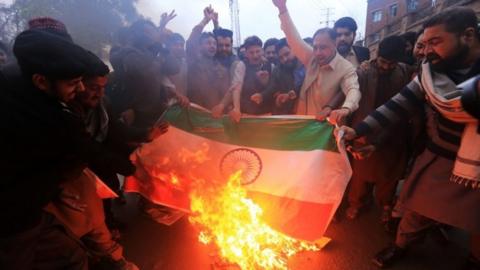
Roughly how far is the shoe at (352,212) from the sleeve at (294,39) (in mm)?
2238

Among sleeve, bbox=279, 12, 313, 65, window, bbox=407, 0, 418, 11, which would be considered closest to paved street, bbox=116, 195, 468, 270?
sleeve, bbox=279, 12, 313, 65

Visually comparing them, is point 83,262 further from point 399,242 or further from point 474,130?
point 474,130

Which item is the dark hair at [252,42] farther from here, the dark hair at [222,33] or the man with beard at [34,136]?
the man with beard at [34,136]

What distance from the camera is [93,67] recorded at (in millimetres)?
2365

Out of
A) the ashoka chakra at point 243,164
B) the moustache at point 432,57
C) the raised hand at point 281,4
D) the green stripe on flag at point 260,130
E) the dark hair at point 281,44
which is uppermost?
the raised hand at point 281,4

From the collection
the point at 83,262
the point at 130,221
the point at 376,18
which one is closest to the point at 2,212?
the point at 83,262

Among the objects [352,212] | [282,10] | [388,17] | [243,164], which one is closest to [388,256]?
[352,212]

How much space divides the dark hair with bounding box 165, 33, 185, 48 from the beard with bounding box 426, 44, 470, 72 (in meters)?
3.96

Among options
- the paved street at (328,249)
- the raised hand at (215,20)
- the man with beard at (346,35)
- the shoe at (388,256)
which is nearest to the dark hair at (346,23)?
the man with beard at (346,35)

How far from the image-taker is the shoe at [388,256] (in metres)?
3.11

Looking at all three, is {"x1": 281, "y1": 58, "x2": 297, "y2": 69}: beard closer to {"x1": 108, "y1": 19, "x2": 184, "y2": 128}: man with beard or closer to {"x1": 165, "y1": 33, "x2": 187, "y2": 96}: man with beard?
{"x1": 165, "y1": 33, "x2": 187, "y2": 96}: man with beard

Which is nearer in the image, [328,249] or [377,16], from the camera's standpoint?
[328,249]

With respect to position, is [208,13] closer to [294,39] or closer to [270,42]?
[270,42]

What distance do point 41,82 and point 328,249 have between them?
334 centimetres
